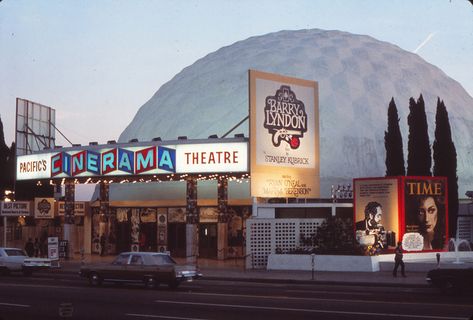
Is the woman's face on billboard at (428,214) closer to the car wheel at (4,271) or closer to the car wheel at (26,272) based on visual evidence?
the car wheel at (26,272)

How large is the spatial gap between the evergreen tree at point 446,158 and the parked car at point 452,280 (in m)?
22.0

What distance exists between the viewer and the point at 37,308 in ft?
68.6

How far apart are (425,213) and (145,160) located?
53.5 feet

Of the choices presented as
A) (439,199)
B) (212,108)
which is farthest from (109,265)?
(212,108)

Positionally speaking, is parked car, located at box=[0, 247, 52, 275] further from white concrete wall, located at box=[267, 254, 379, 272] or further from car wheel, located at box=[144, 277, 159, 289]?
white concrete wall, located at box=[267, 254, 379, 272]

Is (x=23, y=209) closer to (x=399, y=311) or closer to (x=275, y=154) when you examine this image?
(x=275, y=154)

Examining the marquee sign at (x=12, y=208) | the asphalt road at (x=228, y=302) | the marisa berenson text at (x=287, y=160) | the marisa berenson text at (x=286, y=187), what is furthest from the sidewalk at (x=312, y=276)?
the marquee sign at (x=12, y=208)

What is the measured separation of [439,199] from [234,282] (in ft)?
47.9

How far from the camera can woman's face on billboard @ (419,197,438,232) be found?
4106cm

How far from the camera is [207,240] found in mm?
54281

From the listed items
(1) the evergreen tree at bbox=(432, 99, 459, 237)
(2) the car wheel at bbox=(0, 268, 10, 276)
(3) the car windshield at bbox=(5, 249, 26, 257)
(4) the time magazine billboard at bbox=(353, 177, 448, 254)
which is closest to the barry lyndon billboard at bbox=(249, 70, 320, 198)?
(4) the time magazine billboard at bbox=(353, 177, 448, 254)

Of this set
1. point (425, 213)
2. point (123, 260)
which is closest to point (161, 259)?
point (123, 260)

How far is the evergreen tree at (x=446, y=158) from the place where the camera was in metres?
48.0

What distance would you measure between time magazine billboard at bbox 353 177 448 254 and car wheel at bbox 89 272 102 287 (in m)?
15.1
